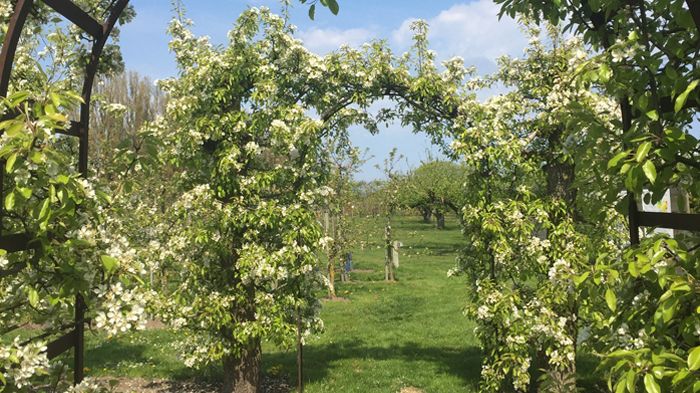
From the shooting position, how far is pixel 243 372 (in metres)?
7.23

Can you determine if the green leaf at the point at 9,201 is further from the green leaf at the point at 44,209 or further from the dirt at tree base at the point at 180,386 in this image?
the dirt at tree base at the point at 180,386

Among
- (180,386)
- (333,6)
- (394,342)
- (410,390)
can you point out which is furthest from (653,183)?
(394,342)

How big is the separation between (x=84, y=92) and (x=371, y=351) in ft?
25.2

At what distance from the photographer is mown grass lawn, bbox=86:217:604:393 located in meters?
8.02

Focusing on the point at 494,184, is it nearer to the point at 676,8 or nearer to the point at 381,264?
the point at 676,8

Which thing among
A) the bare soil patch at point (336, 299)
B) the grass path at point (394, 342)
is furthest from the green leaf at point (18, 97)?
the bare soil patch at point (336, 299)

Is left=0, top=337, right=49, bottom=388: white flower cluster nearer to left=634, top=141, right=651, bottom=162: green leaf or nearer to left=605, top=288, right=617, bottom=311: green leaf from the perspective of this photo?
left=605, top=288, right=617, bottom=311: green leaf

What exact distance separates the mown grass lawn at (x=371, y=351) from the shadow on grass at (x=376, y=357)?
0.02 meters

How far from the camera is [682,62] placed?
224 cm

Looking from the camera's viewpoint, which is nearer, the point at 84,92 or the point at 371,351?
the point at 84,92

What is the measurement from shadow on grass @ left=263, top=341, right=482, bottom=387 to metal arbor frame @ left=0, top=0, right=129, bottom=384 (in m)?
5.67

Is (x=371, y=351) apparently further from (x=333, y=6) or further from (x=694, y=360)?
(x=694, y=360)

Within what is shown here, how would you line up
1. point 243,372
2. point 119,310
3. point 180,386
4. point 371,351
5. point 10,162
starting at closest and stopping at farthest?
1. point 10,162
2. point 119,310
3. point 243,372
4. point 180,386
5. point 371,351

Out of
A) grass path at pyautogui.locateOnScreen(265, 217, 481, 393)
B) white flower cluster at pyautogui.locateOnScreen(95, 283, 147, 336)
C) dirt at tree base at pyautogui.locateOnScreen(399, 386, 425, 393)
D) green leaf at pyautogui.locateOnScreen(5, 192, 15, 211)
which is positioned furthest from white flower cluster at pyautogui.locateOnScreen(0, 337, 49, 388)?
dirt at tree base at pyautogui.locateOnScreen(399, 386, 425, 393)
